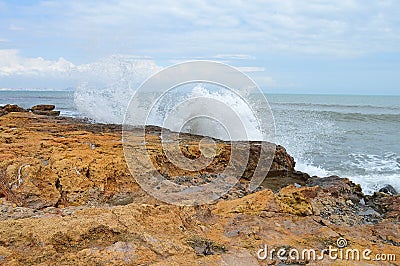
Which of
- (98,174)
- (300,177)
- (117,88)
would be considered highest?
(117,88)

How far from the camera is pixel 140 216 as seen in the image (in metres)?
3.07

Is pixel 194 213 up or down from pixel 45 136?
down

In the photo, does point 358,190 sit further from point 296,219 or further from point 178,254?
point 178,254

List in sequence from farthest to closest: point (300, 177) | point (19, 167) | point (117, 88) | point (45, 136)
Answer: point (117, 88) < point (300, 177) < point (45, 136) < point (19, 167)

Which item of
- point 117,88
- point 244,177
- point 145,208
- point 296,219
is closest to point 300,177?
point 244,177

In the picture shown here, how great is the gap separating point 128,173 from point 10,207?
1793mm

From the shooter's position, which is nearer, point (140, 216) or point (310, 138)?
point (140, 216)

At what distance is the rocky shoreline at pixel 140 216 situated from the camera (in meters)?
2.57

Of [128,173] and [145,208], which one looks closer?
[145,208]

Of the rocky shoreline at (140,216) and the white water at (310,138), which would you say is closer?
the rocky shoreline at (140,216)

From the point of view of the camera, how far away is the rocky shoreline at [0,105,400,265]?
2570mm

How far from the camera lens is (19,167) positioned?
13.6 ft

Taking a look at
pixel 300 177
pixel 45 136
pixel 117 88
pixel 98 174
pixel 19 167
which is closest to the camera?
pixel 19 167

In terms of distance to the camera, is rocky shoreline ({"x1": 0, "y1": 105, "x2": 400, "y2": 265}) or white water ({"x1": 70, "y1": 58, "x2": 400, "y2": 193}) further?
white water ({"x1": 70, "y1": 58, "x2": 400, "y2": 193})
